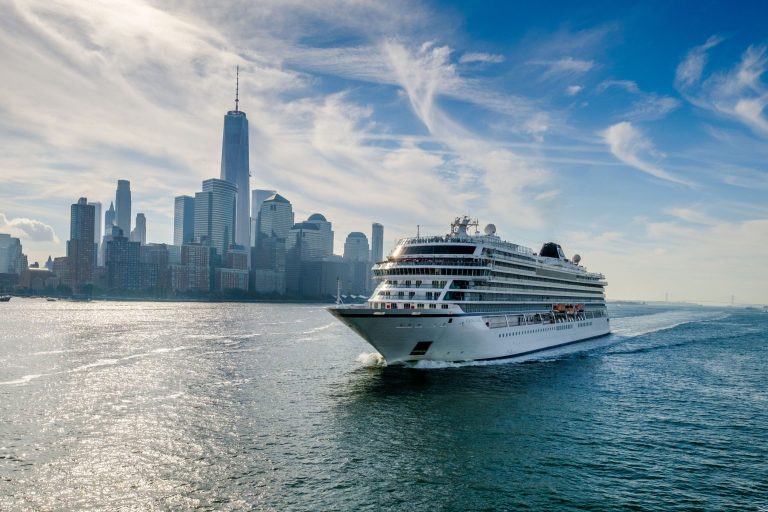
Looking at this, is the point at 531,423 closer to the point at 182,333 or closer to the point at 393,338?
the point at 393,338

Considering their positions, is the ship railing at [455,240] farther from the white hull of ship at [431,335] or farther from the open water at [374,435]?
the open water at [374,435]

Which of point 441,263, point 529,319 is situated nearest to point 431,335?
point 441,263

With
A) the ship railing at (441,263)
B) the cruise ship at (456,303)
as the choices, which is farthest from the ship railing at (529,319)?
the ship railing at (441,263)

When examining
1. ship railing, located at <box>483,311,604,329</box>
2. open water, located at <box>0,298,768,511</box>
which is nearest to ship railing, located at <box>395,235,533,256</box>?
ship railing, located at <box>483,311,604,329</box>

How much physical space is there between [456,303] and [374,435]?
25907 mm

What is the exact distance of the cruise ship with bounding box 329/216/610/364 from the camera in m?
56.0

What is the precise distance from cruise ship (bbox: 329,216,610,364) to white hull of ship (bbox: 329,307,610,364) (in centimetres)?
11

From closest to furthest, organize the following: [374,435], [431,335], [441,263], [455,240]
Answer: [374,435] < [431,335] < [441,263] < [455,240]

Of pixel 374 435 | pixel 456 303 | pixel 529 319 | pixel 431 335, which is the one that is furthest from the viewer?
pixel 529 319

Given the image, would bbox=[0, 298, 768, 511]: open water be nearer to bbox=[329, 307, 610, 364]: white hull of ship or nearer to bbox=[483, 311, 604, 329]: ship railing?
bbox=[329, 307, 610, 364]: white hull of ship

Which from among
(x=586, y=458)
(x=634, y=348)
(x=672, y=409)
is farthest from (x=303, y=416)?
(x=634, y=348)

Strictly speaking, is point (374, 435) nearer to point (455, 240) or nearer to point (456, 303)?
point (456, 303)

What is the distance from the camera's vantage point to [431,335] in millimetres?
57219

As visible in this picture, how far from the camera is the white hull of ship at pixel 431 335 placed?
54.4 m
